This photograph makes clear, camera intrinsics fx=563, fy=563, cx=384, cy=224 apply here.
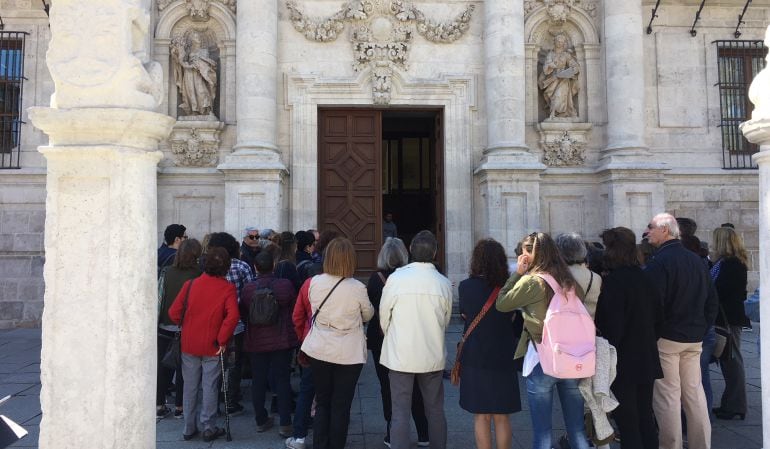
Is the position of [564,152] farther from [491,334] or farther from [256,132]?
[491,334]

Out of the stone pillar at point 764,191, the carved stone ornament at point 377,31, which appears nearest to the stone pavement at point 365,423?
the stone pillar at point 764,191

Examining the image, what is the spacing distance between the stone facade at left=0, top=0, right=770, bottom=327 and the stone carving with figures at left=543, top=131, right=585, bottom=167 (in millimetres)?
27

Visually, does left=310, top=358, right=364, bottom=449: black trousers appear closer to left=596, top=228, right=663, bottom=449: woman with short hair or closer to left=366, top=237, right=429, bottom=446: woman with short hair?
left=366, top=237, right=429, bottom=446: woman with short hair

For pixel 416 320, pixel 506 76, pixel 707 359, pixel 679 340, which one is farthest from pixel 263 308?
pixel 506 76

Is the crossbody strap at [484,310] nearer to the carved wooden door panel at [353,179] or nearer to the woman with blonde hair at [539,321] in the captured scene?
the woman with blonde hair at [539,321]

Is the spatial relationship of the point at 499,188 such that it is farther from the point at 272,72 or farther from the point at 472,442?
the point at 472,442

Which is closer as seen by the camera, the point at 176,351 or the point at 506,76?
the point at 176,351

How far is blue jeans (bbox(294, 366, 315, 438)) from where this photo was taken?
5047 mm

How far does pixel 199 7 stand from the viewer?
11000 mm

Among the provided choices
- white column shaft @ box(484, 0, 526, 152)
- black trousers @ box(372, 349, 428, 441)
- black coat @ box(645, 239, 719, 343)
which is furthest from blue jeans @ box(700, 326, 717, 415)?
white column shaft @ box(484, 0, 526, 152)

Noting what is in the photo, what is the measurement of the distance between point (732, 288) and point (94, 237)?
5.87 m

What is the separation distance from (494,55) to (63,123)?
887cm

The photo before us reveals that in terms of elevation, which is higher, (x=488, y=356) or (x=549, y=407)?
(x=488, y=356)

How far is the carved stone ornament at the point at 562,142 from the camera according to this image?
11.2 meters
